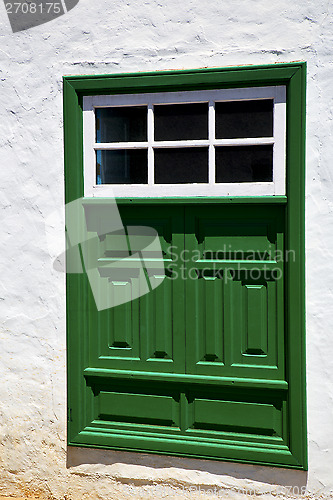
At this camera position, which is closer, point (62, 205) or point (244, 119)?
point (244, 119)

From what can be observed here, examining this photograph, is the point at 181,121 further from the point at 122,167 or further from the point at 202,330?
the point at 202,330

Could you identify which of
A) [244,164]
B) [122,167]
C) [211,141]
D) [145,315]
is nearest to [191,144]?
[211,141]

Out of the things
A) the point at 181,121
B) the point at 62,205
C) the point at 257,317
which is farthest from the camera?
the point at 62,205

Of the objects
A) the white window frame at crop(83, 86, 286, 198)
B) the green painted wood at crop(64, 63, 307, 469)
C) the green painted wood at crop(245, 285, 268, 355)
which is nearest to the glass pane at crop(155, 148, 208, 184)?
the white window frame at crop(83, 86, 286, 198)

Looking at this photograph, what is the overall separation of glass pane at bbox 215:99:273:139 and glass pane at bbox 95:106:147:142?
19.8 inches

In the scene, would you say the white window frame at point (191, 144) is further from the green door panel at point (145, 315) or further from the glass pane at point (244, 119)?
the green door panel at point (145, 315)

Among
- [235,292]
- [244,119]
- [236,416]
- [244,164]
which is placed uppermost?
[244,119]

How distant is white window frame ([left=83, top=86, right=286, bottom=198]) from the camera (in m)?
3.23

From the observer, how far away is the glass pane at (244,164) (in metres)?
3.30

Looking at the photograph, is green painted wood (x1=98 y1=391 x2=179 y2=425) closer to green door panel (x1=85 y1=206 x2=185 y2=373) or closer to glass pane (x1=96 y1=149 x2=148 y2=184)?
green door panel (x1=85 y1=206 x2=185 y2=373)

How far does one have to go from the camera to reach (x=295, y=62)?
3145mm

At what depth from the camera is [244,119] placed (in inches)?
131

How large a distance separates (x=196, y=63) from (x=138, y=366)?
2003 millimetres

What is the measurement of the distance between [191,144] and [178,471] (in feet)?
7.00
